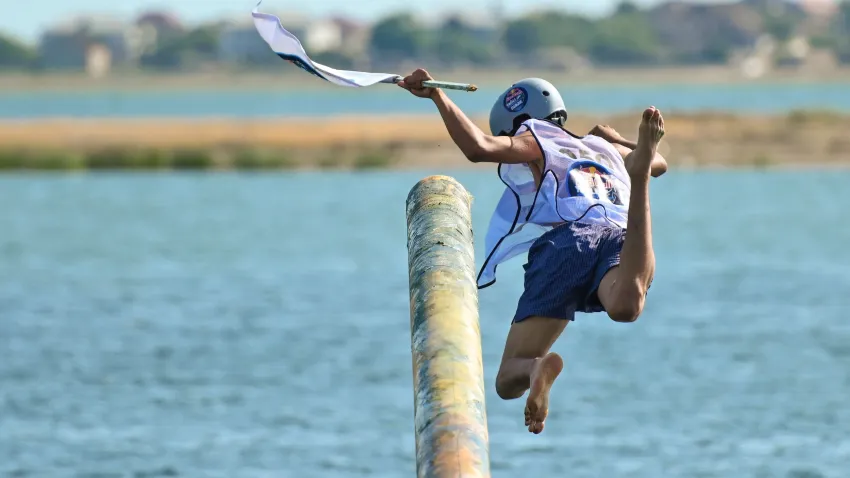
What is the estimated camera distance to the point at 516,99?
9.59 metres

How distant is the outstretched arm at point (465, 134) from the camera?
8.50m

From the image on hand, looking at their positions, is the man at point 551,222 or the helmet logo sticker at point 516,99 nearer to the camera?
the man at point 551,222

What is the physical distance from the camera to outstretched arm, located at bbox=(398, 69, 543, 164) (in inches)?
335

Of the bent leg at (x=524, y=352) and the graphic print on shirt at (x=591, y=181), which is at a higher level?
the graphic print on shirt at (x=591, y=181)

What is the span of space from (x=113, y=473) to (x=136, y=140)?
2262 inches

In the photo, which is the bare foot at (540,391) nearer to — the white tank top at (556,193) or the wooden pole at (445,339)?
the white tank top at (556,193)

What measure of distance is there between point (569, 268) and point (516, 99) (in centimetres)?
93

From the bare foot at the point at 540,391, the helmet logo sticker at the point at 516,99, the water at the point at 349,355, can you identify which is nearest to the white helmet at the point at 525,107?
the helmet logo sticker at the point at 516,99

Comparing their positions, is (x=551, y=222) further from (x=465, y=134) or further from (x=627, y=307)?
(x=465, y=134)

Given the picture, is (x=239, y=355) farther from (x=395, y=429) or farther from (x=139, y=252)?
(x=139, y=252)

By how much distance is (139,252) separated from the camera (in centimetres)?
6300

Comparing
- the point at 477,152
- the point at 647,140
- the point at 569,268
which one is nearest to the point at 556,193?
the point at 569,268

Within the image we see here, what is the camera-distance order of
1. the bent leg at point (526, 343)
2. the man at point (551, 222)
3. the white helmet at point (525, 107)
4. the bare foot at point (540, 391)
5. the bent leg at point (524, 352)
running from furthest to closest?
the white helmet at point (525, 107), the bent leg at point (526, 343), the bent leg at point (524, 352), the man at point (551, 222), the bare foot at point (540, 391)

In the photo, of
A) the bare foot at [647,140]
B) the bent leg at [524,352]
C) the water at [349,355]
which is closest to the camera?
the bare foot at [647,140]
